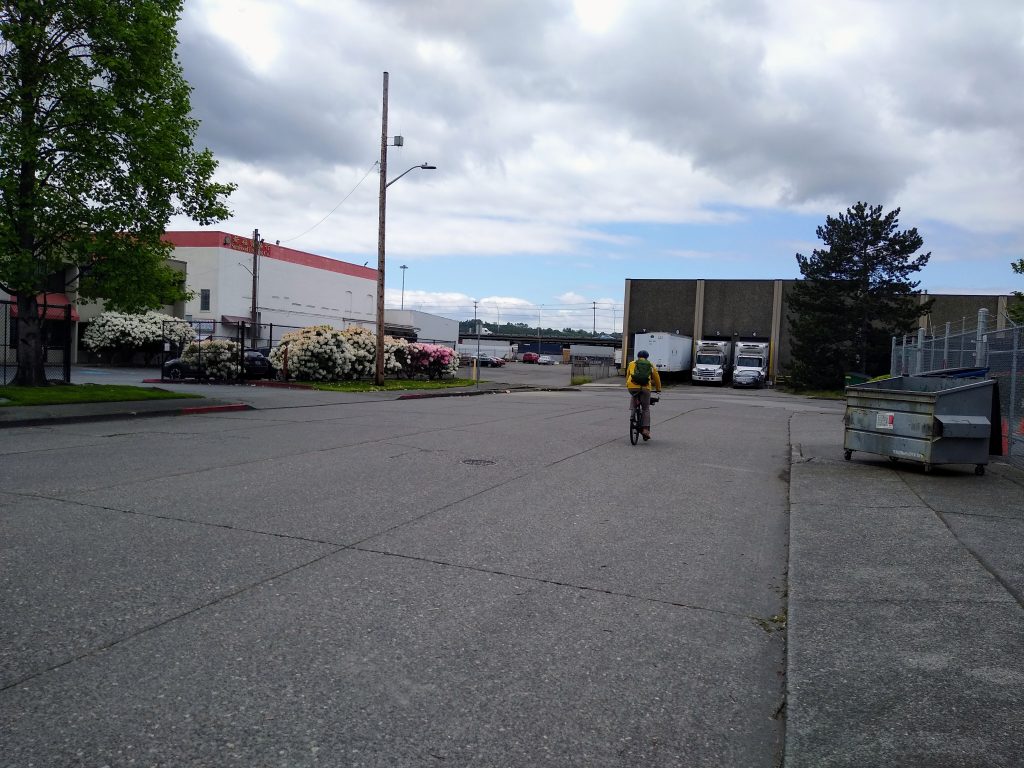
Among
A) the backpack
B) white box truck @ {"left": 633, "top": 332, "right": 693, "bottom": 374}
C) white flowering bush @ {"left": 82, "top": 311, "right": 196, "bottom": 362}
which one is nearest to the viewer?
the backpack

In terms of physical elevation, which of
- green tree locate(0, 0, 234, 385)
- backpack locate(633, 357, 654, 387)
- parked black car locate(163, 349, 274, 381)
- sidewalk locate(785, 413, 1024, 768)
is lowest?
sidewalk locate(785, 413, 1024, 768)

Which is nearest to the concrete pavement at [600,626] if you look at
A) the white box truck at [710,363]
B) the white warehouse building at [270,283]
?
the white box truck at [710,363]

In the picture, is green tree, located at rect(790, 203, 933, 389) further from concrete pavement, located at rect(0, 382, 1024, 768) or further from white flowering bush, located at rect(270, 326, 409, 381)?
concrete pavement, located at rect(0, 382, 1024, 768)

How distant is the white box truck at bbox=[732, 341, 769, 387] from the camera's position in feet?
162

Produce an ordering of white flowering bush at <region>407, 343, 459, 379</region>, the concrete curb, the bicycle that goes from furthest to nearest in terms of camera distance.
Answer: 1. white flowering bush at <region>407, 343, 459, 379</region>
2. the concrete curb
3. the bicycle

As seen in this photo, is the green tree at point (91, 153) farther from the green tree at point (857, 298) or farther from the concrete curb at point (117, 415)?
the green tree at point (857, 298)

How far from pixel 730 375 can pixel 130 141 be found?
45.6m

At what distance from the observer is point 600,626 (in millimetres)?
4672

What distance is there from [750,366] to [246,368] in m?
32.0

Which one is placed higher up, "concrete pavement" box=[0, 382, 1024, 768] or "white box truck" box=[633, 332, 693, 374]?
"white box truck" box=[633, 332, 693, 374]

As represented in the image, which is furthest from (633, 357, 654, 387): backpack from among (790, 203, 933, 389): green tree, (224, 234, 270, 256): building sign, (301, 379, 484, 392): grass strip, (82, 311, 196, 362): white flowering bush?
(224, 234, 270, 256): building sign

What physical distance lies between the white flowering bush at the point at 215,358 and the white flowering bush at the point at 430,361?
946 centimetres

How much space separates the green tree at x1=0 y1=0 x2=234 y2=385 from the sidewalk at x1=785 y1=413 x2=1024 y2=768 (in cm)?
1626

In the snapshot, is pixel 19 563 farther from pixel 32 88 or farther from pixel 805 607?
pixel 32 88
